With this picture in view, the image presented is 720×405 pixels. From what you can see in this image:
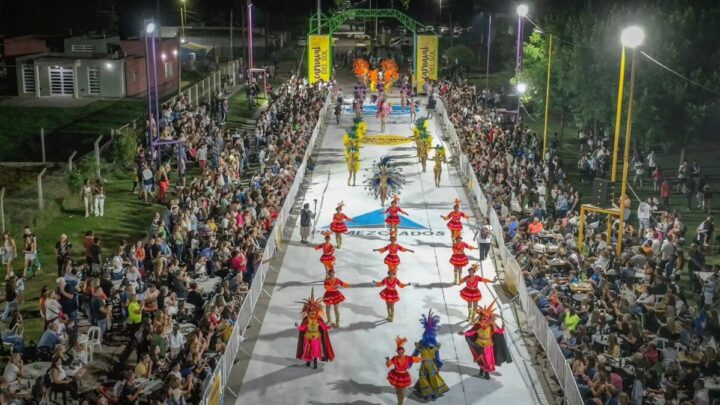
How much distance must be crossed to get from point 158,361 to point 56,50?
4791cm

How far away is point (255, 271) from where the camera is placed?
22.4 metres

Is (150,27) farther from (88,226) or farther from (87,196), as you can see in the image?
(88,226)

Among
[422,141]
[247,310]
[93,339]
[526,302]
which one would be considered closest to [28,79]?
[422,141]

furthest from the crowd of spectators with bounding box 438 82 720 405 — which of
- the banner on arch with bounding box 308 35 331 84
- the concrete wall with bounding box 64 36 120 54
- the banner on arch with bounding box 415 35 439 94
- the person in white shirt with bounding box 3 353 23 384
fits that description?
the concrete wall with bounding box 64 36 120 54

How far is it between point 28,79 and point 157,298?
38916mm

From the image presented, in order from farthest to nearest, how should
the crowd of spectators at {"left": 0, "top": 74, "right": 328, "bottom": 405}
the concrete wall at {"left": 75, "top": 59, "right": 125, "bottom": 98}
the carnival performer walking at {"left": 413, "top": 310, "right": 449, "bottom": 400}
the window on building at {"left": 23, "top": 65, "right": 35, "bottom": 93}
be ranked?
the window on building at {"left": 23, "top": 65, "right": 35, "bottom": 93}
the concrete wall at {"left": 75, "top": 59, "right": 125, "bottom": 98}
the carnival performer walking at {"left": 413, "top": 310, "right": 449, "bottom": 400}
the crowd of spectators at {"left": 0, "top": 74, "right": 328, "bottom": 405}

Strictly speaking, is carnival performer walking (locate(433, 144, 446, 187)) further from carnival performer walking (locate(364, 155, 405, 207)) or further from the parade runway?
carnival performer walking (locate(364, 155, 405, 207))

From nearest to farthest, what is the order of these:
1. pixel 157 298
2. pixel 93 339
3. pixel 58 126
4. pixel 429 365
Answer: pixel 429 365, pixel 93 339, pixel 157 298, pixel 58 126

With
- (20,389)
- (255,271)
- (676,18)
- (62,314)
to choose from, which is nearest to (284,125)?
(676,18)

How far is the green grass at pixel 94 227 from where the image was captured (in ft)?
80.6

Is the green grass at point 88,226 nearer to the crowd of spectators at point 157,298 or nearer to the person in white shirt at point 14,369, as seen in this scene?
the crowd of spectators at point 157,298

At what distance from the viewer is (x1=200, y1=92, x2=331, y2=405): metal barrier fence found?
16123mm

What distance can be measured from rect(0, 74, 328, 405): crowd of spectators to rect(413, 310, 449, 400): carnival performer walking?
375cm

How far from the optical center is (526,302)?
21.6 m
